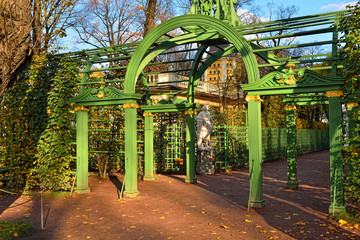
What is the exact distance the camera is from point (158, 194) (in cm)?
943

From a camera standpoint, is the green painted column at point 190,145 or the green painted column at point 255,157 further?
the green painted column at point 190,145

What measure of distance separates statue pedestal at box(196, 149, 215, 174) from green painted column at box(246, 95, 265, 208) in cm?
627

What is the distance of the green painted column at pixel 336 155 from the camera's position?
687cm

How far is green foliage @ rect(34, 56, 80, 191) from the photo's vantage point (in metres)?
A: 9.41

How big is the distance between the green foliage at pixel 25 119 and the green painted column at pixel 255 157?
584cm

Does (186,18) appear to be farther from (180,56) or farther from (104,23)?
(180,56)

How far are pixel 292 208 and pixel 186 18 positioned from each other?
5.20 meters

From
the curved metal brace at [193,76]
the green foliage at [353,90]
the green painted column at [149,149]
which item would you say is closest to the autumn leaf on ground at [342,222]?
Result: the green foliage at [353,90]

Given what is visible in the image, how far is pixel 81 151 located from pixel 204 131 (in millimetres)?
5863

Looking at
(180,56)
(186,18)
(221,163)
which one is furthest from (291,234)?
(180,56)

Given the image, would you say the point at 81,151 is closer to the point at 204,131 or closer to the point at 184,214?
the point at 184,214

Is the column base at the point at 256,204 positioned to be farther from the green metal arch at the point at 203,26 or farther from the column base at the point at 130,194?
the column base at the point at 130,194

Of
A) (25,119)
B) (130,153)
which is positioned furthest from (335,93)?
(25,119)

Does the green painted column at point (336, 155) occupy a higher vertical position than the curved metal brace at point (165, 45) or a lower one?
lower
